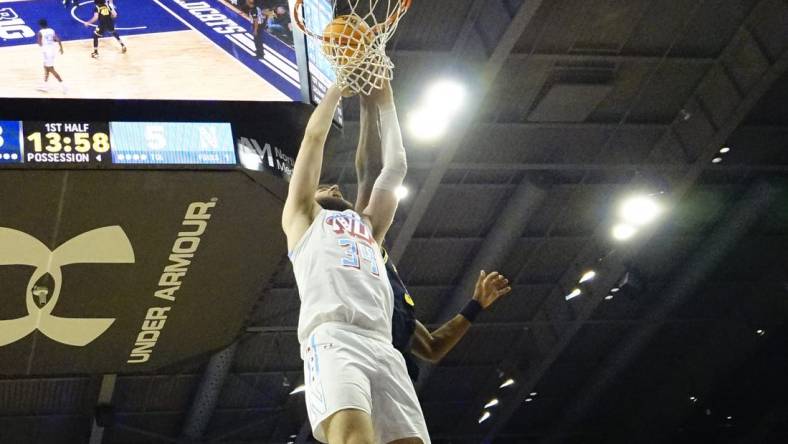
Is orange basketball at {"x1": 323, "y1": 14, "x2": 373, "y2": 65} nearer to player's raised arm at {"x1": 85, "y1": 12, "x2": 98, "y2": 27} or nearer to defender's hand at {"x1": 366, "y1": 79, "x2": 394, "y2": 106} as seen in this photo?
defender's hand at {"x1": 366, "y1": 79, "x2": 394, "y2": 106}

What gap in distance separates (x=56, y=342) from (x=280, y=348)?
450 inches

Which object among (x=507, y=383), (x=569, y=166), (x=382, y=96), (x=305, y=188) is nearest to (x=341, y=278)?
(x=305, y=188)

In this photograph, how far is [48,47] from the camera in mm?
8383

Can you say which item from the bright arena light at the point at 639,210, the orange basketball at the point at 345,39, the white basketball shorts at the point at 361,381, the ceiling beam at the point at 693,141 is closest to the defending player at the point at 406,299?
the orange basketball at the point at 345,39

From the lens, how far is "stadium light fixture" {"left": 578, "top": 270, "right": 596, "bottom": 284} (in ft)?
71.9

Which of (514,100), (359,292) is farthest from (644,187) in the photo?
(359,292)

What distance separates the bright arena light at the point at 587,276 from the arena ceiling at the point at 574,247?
144 millimetres

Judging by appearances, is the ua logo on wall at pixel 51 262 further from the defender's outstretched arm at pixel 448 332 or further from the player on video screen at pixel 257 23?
the defender's outstretched arm at pixel 448 332

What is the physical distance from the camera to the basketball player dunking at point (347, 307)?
14.9ft

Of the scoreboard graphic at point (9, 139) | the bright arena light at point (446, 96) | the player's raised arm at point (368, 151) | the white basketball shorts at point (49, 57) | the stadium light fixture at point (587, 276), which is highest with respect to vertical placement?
the stadium light fixture at point (587, 276)

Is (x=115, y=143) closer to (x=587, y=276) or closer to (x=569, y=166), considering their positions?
(x=569, y=166)

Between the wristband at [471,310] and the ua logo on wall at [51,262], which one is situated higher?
the ua logo on wall at [51,262]

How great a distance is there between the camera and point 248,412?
2361 centimetres

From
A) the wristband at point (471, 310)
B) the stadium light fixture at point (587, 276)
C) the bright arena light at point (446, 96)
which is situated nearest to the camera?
the wristband at point (471, 310)
